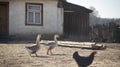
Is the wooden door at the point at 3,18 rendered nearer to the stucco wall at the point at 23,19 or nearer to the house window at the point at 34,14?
the stucco wall at the point at 23,19

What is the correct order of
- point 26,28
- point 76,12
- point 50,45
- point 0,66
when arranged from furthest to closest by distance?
point 76,12, point 26,28, point 50,45, point 0,66

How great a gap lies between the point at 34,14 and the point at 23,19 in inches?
40.2

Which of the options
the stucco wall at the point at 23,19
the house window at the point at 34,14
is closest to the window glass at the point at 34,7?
the house window at the point at 34,14

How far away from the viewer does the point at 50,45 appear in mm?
14742

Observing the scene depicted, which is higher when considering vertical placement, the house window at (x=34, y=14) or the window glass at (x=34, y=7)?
the window glass at (x=34, y=7)

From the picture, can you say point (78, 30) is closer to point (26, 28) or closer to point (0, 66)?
point (26, 28)

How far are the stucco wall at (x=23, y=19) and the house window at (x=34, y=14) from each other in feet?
1.09

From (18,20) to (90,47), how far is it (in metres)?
9.07

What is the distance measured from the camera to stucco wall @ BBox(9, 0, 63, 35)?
24375mm

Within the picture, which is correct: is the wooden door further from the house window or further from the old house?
the house window

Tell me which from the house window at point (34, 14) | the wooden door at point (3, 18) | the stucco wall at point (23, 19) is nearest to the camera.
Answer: the stucco wall at point (23, 19)

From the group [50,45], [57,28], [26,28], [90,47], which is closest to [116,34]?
[57,28]

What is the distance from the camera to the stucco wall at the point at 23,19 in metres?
24.4

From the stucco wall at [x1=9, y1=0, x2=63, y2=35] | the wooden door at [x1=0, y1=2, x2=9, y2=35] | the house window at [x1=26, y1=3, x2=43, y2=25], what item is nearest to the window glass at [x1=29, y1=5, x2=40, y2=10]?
the house window at [x1=26, y1=3, x2=43, y2=25]
